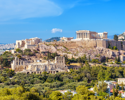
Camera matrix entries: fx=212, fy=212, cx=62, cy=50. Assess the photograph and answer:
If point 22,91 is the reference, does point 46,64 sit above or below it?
above

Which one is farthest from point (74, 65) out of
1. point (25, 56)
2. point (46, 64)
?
point (25, 56)

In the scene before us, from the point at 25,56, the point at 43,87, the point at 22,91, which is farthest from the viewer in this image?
the point at 25,56

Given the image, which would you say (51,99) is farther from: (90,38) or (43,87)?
(90,38)

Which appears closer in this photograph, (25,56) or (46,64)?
(46,64)

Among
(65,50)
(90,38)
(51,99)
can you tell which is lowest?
(51,99)

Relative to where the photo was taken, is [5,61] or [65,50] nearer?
[5,61]

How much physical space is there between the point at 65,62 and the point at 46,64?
658 cm

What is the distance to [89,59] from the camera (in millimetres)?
52344

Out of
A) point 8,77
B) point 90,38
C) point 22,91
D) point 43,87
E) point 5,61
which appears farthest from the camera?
point 90,38

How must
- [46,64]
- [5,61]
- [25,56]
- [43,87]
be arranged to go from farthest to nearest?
[25,56] < [5,61] < [46,64] < [43,87]

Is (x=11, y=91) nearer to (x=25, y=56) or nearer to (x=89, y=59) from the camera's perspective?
(x=25, y=56)

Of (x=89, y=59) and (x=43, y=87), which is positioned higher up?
(x=89, y=59)

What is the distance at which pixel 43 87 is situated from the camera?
33.9 m

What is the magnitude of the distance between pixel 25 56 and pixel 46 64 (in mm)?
9980
